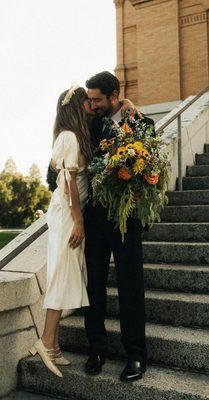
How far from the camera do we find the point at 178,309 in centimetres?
349

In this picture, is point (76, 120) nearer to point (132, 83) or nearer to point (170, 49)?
point (170, 49)

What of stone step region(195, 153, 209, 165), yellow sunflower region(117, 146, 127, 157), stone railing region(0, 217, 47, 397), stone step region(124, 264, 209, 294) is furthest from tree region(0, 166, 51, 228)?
yellow sunflower region(117, 146, 127, 157)

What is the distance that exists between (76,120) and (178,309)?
5.57ft

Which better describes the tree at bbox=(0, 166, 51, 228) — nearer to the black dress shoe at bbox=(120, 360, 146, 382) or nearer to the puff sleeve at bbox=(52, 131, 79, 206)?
the puff sleeve at bbox=(52, 131, 79, 206)

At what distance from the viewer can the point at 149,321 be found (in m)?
3.61

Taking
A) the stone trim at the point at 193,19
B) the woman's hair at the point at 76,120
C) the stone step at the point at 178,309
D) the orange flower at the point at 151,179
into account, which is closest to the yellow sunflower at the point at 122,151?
the orange flower at the point at 151,179

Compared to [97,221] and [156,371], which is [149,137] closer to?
[97,221]

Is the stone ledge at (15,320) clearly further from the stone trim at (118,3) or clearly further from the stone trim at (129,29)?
the stone trim at (118,3)

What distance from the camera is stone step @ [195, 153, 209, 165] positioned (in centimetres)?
671

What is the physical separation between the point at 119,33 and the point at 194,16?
10.5 ft

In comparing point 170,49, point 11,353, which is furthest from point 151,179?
point 170,49

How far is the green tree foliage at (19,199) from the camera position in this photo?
50.8 meters

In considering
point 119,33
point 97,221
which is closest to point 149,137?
point 97,221

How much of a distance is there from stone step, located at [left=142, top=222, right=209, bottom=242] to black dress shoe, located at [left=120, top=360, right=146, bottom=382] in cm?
186
